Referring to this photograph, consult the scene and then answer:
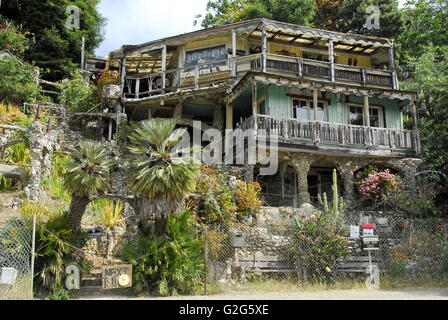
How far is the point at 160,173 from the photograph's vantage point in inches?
430

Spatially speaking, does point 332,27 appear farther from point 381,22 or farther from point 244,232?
point 244,232

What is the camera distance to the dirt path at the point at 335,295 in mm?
10102

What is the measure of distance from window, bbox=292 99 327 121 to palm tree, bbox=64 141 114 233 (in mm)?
10592

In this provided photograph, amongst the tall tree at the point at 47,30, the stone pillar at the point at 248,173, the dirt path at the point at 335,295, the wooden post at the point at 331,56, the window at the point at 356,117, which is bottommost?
the dirt path at the point at 335,295

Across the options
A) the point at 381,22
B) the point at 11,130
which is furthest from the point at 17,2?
the point at 381,22

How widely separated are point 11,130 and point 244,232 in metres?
12.4

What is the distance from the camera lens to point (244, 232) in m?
12.9

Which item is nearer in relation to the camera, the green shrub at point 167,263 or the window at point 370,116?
the green shrub at point 167,263

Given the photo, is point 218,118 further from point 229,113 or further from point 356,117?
point 356,117

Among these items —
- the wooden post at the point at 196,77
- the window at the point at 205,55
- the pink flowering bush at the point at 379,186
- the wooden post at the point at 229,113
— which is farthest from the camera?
the window at the point at 205,55

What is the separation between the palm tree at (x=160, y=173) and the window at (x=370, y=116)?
11476 mm

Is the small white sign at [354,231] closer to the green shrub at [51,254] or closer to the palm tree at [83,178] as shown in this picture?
the palm tree at [83,178]

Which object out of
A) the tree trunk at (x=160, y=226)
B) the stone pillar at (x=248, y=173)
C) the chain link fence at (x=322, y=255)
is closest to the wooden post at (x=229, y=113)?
the stone pillar at (x=248, y=173)

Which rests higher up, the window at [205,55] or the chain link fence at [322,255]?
the window at [205,55]
